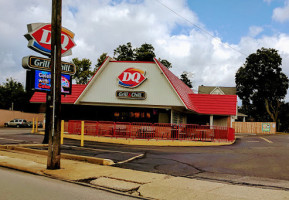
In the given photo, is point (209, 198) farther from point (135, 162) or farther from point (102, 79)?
point (102, 79)

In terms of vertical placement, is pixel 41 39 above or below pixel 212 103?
above

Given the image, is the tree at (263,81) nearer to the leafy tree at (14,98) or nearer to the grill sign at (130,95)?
the grill sign at (130,95)

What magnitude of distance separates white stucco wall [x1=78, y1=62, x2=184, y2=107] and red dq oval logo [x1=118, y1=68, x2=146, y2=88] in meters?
0.35

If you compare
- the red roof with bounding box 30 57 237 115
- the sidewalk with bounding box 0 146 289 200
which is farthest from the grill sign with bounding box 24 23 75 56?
the red roof with bounding box 30 57 237 115

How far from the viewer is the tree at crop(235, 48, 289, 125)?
5934 centimetres

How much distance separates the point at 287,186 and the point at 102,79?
21316 millimetres

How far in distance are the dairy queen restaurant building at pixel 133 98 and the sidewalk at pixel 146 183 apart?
614 inches

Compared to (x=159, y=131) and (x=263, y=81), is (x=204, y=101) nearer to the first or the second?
(x=159, y=131)

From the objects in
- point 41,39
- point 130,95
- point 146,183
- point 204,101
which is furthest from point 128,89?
point 146,183

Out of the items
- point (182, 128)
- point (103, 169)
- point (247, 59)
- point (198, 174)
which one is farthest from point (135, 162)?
point (247, 59)

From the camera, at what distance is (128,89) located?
26922mm

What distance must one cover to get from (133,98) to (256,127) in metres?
28.4

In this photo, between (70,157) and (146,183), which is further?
(70,157)

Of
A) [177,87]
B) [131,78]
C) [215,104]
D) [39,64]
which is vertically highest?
[131,78]
